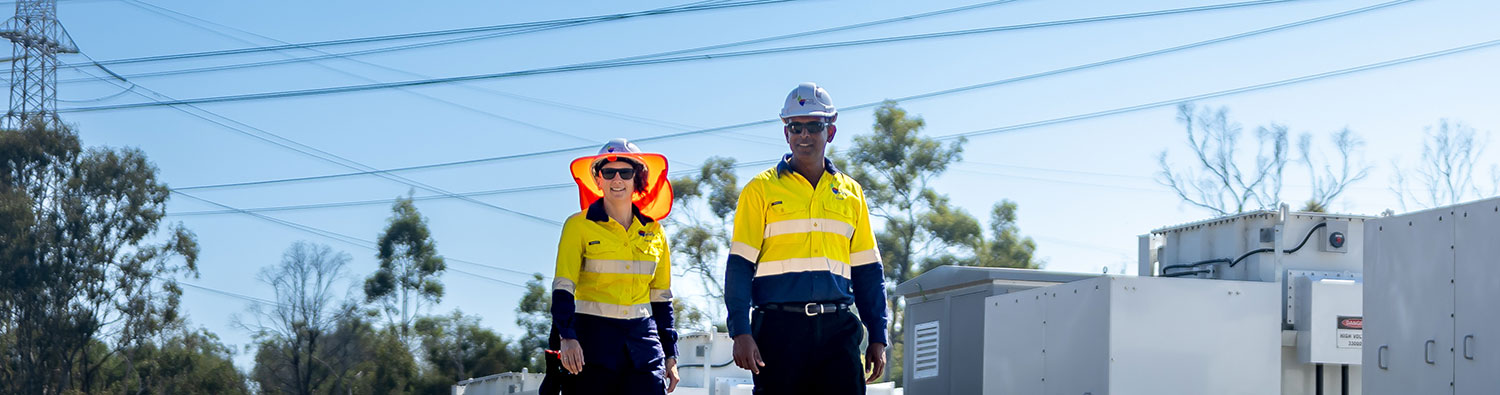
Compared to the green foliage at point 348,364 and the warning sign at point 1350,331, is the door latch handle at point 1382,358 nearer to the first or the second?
the warning sign at point 1350,331

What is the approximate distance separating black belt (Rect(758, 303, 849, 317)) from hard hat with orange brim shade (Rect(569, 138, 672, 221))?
122 cm

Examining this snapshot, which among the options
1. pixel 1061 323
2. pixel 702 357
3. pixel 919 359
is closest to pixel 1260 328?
pixel 1061 323

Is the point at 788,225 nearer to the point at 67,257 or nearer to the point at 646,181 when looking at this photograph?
the point at 646,181

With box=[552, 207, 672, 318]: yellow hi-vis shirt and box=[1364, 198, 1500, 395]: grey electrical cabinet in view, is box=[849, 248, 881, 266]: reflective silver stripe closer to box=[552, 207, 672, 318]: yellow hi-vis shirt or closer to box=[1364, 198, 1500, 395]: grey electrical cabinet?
box=[552, 207, 672, 318]: yellow hi-vis shirt

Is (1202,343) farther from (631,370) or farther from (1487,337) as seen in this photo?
(631,370)

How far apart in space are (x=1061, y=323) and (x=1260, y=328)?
1255 millimetres

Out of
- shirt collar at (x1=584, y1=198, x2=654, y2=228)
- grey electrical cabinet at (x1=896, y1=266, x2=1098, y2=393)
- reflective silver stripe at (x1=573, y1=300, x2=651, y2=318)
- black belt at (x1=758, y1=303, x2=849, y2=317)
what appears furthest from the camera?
grey electrical cabinet at (x1=896, y1=266, x2=1098, y2=393)

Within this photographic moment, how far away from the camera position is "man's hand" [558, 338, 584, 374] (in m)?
6.79

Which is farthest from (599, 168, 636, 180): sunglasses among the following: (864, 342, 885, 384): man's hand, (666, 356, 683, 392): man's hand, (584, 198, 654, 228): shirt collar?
(864, 342, 885, 384): man's hand

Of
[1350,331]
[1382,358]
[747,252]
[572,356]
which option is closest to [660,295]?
[572,356]

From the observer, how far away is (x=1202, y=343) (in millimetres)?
9727

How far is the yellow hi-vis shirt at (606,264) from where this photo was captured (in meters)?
7.12

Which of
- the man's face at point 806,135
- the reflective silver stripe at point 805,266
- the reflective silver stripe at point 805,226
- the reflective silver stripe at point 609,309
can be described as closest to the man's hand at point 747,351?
the reflective silver stripe at point 805,266

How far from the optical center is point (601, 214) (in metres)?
7.27
